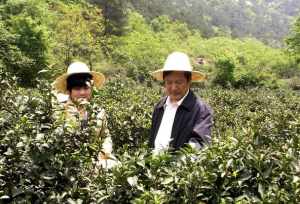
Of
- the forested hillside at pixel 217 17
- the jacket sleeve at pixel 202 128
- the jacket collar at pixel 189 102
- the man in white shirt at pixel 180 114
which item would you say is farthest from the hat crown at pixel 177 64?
the forested hillside at pixel 217 17

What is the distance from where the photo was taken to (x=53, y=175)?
7.89ft

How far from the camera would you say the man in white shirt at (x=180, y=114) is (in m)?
3.23

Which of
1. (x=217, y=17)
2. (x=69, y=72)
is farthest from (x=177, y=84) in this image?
(x=217, y=17)

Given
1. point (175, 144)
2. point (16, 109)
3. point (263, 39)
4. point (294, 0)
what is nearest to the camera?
point (16, 109)

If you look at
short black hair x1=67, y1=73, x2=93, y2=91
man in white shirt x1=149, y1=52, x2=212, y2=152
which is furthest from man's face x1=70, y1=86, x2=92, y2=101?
man in white shirt x1=149, y1=52, x2=212, y2=152

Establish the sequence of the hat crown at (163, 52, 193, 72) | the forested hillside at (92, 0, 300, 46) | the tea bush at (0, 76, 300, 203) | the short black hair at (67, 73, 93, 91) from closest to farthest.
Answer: the tea bush at (0, 76, 300, 203) < the hat crown at (163, 52, 193, 72) < the short black hair at (67, 73, 93, 91) < the forested hillside at (92, 0, 300, 46)

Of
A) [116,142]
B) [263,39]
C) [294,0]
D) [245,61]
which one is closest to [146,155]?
[116,142]

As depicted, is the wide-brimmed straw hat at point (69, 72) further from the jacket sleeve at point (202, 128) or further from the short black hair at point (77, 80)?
the jacket sleeve at point (202, 128)

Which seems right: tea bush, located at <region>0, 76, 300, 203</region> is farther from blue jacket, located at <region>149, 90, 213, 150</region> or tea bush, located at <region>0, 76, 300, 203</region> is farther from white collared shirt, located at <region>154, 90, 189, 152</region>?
white collared shirt, located at <region>154, 90, 189, 152</region>

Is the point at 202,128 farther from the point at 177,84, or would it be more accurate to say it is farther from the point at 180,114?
the point at 177,84

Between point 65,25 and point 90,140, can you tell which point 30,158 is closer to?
Result: point 90,140

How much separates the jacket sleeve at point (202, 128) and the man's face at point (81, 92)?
0.76m

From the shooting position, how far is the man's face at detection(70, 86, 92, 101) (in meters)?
3.30

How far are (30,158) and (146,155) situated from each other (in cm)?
63
